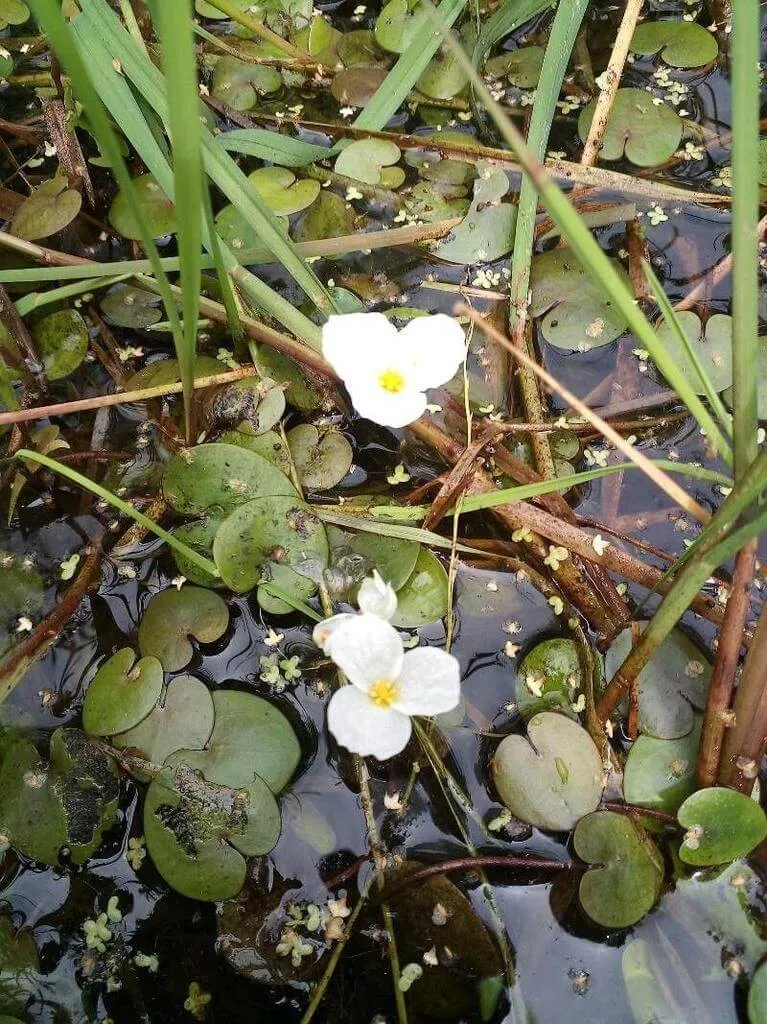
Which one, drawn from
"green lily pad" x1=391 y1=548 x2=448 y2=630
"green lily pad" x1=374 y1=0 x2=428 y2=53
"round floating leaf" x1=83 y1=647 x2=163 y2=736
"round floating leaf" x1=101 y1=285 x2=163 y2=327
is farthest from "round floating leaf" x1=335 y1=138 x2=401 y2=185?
"round floating leaf" x1=83 y1=647 x2=163 y2=736

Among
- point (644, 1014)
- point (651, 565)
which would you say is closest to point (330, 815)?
point (644, 1014)

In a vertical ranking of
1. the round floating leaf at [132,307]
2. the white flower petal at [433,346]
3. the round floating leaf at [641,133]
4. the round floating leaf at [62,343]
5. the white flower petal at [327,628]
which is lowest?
the white flower petal at [327,628]

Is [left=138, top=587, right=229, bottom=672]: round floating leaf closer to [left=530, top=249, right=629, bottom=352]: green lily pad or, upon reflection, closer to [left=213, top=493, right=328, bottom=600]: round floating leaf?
[left=213, top=493, right=328, bottom=600]: round floating leaf

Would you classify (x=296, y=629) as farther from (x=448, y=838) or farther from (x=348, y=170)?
(x=348, y=170)

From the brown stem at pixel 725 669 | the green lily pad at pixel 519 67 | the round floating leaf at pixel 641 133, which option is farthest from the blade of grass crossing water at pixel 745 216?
the green lily pad at pixel 519 67

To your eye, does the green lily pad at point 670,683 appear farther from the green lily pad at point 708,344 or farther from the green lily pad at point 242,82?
the green lily pad at point 242,82
